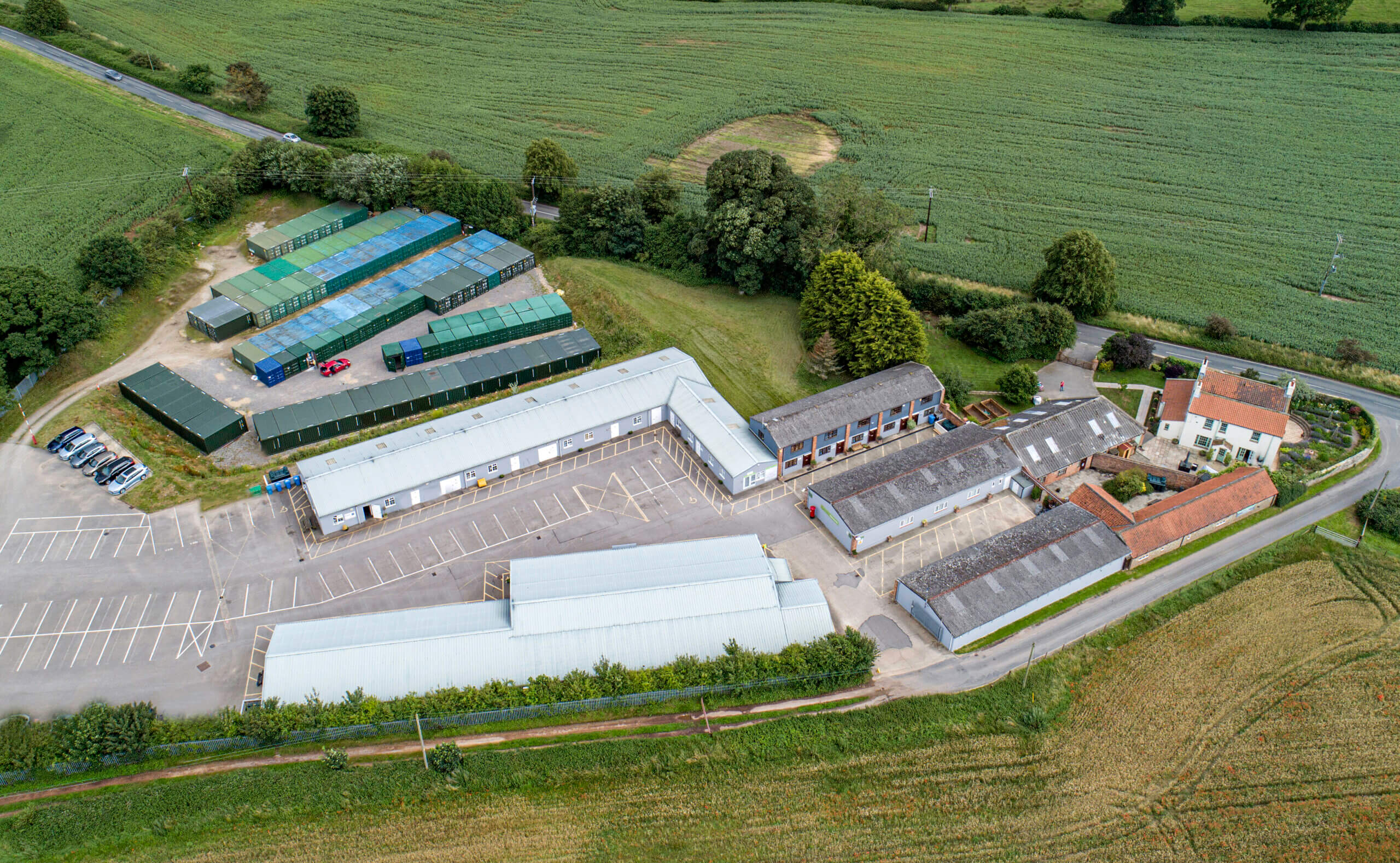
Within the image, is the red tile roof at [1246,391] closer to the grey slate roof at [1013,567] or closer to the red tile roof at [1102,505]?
the red tile roof at [1102,505]

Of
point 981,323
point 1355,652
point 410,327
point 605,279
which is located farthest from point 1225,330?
point 410,327

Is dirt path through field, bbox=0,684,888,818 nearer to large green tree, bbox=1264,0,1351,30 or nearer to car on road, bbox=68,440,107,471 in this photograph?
car on road, bbox=68,440,107,471

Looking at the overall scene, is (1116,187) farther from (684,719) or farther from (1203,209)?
(684,719)

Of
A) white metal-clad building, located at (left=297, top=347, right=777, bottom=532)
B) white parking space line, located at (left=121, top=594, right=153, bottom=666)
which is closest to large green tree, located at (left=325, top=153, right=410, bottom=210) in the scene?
white metal-clad building, located at (left=297, top=347, right=777, bottom=532)

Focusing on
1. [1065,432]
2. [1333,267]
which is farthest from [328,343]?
[1333,267]

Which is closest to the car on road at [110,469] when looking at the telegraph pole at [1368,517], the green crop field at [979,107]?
the green crop field at [979,107]

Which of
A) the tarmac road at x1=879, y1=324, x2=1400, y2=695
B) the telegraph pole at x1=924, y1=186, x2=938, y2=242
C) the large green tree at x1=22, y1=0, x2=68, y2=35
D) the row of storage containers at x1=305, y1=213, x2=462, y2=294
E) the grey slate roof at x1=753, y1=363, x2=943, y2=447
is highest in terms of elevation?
the large green tree at x1=22, y1=0, x2=68, y2=35

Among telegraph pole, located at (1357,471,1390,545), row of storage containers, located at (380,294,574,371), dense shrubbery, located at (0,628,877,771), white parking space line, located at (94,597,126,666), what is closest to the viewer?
dense shrubbery, located at (0,628,877,771)
